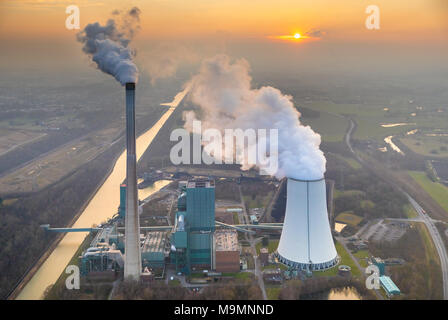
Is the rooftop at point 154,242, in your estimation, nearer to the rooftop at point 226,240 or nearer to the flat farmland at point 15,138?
the rooftop at point 226,240

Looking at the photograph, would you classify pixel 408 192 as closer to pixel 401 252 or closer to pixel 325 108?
pixel 401 252

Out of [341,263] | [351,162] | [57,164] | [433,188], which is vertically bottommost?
[341,263]

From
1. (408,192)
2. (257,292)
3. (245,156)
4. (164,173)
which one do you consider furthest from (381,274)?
(164,173)

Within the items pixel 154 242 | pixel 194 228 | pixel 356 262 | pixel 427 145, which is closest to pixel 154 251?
pixel 154 242

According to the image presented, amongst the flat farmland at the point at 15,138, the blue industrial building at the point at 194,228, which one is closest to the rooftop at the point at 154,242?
the blue industrial building at the point at 194,228

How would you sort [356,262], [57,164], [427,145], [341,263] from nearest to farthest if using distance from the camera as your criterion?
[341,263] < [356,262] < [57,164] < [427,145]

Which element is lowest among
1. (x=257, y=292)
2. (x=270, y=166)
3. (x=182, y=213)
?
(x=257, y=292)

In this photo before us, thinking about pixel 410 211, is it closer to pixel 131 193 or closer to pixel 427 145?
pixel 131 193
